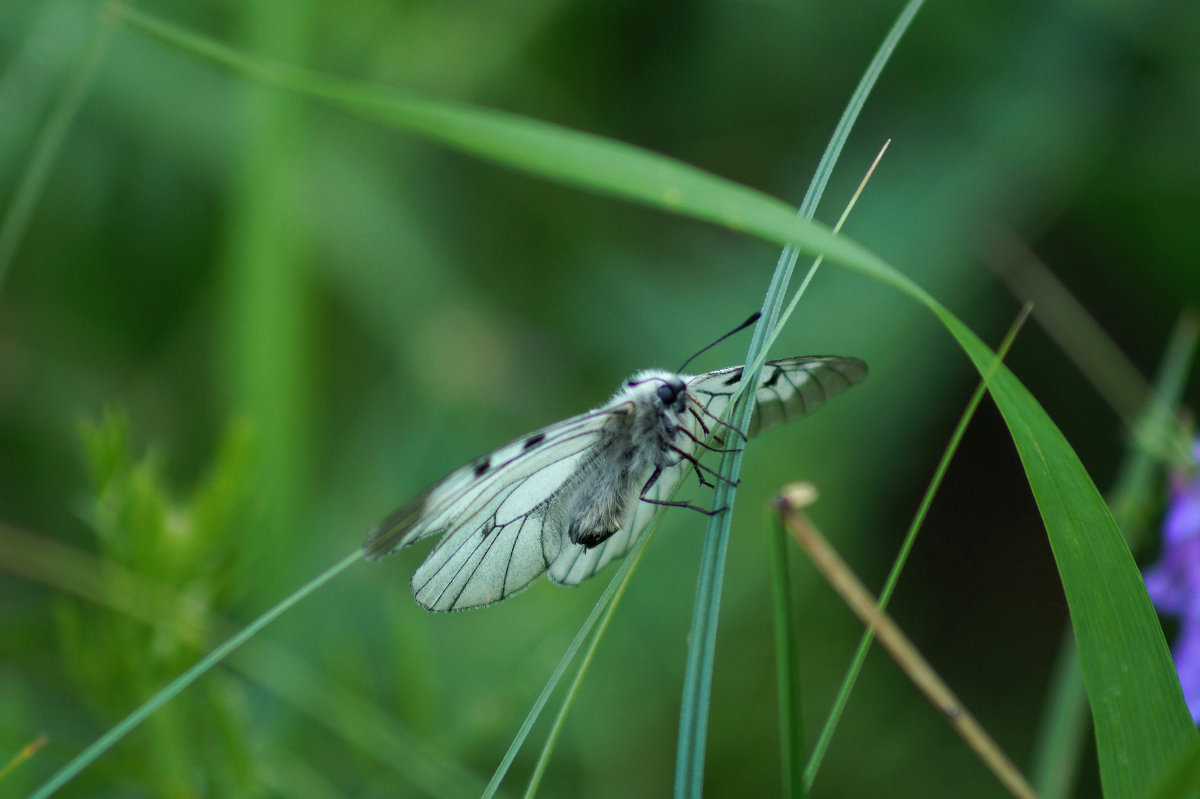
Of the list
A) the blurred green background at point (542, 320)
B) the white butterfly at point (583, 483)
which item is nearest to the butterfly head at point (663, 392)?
the white butterfly at point (583, 483)

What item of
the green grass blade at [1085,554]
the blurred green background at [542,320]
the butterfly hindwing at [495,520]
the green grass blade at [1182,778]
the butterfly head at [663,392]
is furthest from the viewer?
the blurred green background at [542,320]

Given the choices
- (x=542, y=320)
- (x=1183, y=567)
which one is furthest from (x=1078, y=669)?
(x=542, y=320)

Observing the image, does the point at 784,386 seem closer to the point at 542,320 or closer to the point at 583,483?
the point at 583,483

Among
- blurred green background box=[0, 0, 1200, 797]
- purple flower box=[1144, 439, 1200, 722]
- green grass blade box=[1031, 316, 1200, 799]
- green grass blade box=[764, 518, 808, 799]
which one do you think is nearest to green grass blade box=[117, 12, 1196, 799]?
green grass blade box=[764, 518, 808, 799]

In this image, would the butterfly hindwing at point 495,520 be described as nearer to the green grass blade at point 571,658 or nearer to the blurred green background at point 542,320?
the green grass blade at point 571,658

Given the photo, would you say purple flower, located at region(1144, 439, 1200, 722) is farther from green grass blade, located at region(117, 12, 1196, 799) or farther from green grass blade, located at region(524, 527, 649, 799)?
green grass blade, located at region(524, 527, 649, 799)

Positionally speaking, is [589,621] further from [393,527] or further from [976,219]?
[976,219]
